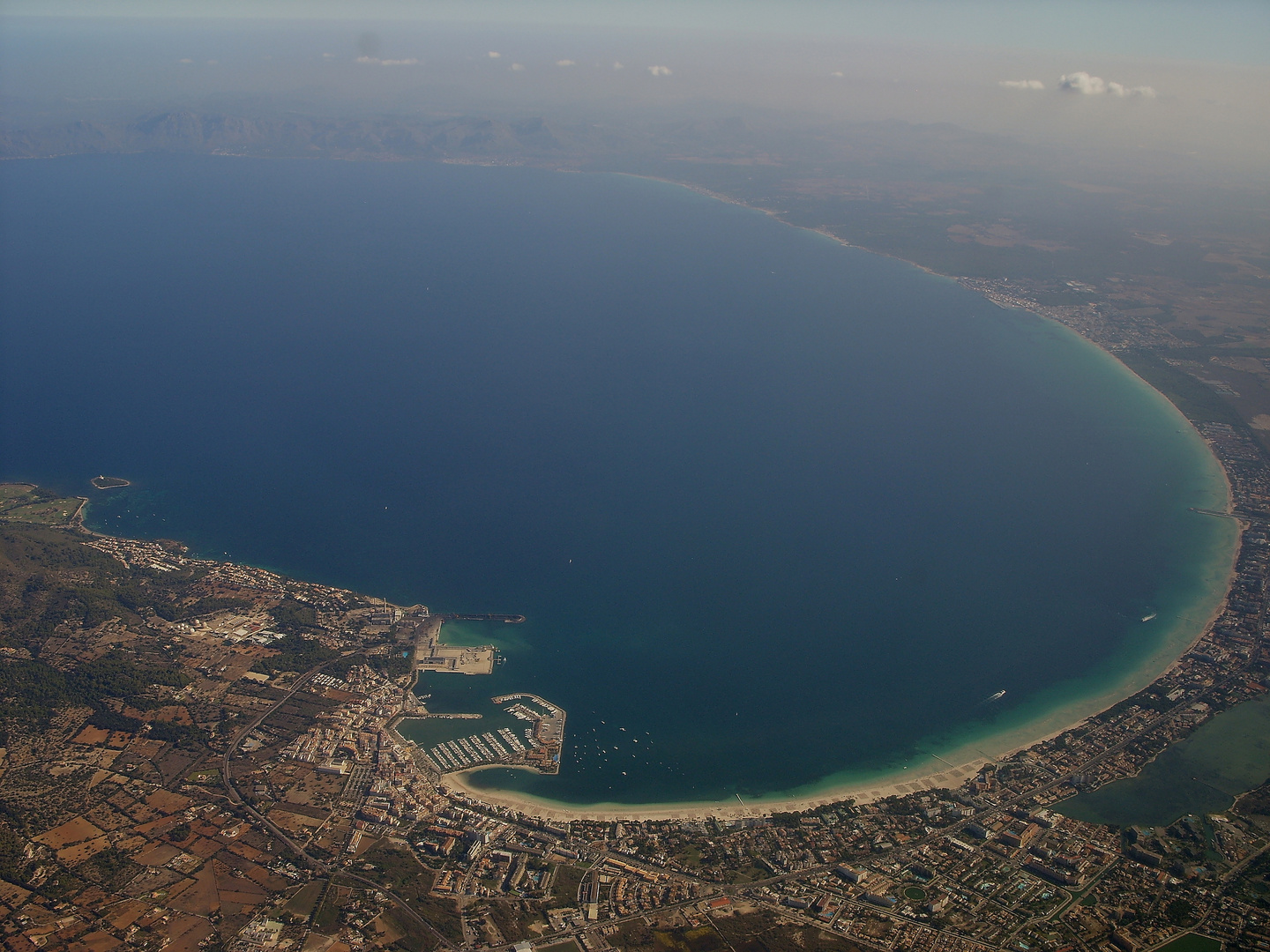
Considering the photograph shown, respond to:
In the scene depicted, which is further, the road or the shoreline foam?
the shoreline foam

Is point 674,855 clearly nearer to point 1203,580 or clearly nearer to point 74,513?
point 1203,580

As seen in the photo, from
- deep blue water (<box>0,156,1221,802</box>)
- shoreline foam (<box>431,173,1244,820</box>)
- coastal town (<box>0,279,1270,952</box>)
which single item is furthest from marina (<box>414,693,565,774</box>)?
deep blue water (<box>0,156,1221,802</box>)

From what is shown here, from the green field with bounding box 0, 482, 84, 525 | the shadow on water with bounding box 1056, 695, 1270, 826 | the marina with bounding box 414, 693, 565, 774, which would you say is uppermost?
the shadow on water with bounding box 1056, 695, 1270, 826

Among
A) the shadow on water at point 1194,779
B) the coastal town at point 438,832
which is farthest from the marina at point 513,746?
the shadow on water at point 1194,779

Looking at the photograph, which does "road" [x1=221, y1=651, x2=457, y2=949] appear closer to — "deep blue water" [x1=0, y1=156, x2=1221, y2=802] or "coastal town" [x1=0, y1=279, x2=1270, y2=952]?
"coastal town" [x1=0, y1=279, x2=1270, y2=952]

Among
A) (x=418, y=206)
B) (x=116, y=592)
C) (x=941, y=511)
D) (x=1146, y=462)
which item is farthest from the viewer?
(x=418, y=206)

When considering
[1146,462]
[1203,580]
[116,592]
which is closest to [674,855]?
[116,592]

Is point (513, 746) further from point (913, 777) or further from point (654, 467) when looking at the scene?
point (654, 467)

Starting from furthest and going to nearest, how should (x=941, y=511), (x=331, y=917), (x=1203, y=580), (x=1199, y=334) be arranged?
(x=1199, y=334) → (x=941, y=511) → (x=1203, y=580) → (x=331, y=917)
